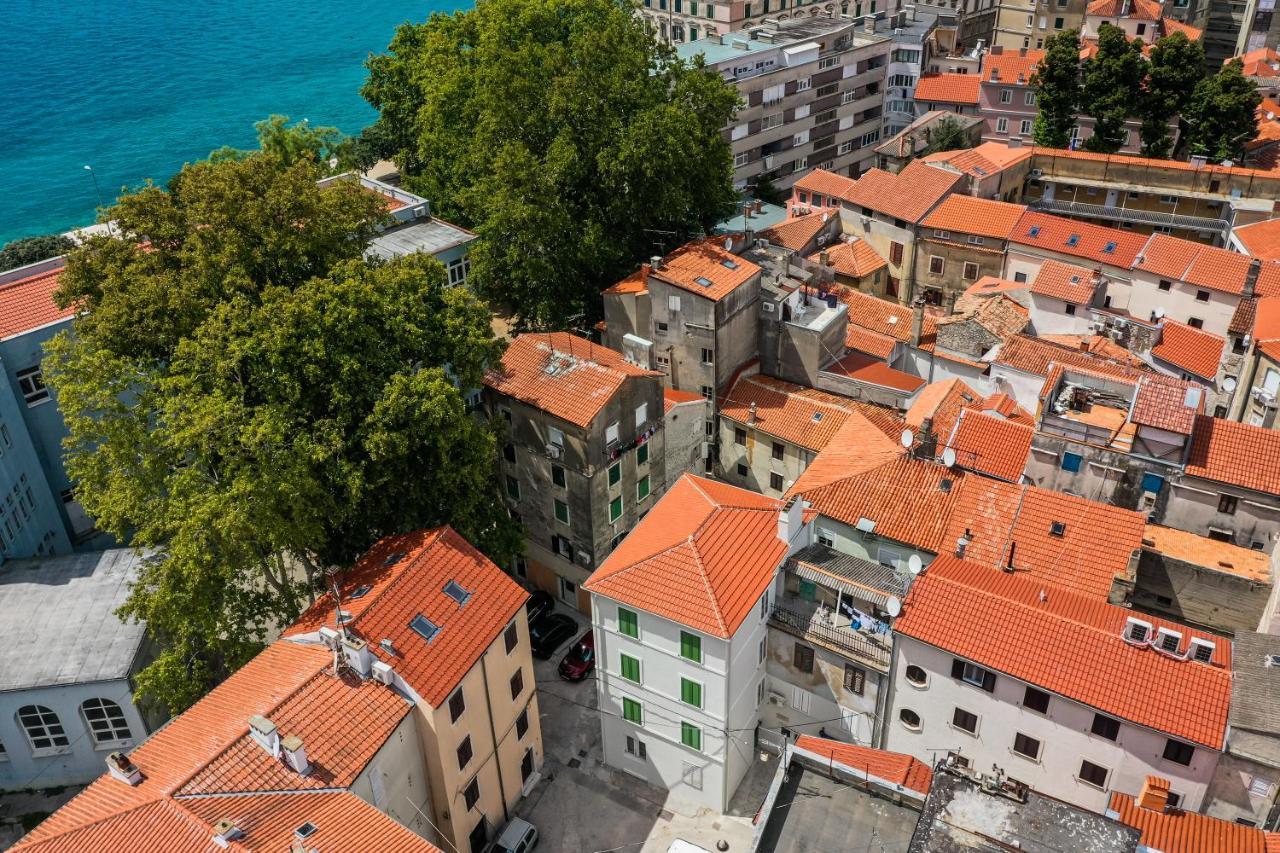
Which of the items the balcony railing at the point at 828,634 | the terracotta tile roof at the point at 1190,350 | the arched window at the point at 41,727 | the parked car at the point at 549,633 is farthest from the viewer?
the terracotta tile roof at the point at 1190,350

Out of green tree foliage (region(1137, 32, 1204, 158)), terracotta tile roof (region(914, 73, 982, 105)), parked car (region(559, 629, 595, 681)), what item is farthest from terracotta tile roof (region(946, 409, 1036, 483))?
terracotta tile roof (region(914, 73, 982, 105))

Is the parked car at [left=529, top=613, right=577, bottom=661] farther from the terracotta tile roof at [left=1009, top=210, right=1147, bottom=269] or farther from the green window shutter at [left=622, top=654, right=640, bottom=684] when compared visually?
the terracotta tile roof at [left=1009, top=210, right=1147, bottom=269]

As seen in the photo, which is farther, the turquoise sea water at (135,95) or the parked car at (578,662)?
the turquoise sea water at (135,95)

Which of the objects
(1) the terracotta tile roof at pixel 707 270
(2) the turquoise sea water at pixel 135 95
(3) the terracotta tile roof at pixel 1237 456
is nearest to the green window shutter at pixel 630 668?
(1) the terracotta tile roof at pixel 707 270

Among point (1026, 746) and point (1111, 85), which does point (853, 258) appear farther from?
point (1026, 746)

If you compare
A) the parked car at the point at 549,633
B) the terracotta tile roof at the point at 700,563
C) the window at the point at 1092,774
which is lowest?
the parked car at the point at 549,633

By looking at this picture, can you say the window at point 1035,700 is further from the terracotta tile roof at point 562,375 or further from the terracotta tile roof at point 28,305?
the terracotta tile roof at point 28,305

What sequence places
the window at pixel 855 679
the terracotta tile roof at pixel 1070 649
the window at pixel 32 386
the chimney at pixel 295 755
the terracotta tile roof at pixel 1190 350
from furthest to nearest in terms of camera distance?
the terracotta tile roof at pixel 1190 350
the window at pixel 32 386
the window at pixel 855 679
the terracotta tile roof at pixel 1070 649
the chimney at pixel 295 755
